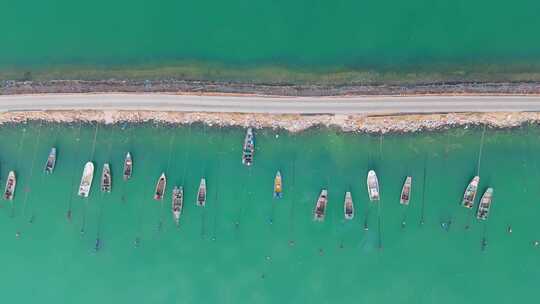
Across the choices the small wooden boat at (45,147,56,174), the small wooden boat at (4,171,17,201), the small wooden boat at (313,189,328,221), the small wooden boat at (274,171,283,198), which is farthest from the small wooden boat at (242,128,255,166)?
the small wooden boat at (4,171,17,201)

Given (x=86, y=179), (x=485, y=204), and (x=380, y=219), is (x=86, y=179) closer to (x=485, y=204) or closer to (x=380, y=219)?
(x=380, y=219)

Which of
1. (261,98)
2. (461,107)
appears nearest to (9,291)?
(261,98)

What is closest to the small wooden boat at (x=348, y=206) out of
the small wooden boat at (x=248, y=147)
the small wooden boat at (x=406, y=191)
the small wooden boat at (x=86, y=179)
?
the small wooden boat at (x=406, y=191)

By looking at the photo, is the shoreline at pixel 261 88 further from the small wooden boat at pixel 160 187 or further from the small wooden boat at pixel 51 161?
the small wooden boat at pixel 160 187

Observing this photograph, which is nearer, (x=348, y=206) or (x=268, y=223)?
(x=348, y=206)

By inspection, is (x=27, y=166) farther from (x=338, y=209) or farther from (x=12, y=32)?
(x=338, y=209)

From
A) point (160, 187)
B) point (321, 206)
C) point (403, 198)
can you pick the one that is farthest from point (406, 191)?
point (160, 187)

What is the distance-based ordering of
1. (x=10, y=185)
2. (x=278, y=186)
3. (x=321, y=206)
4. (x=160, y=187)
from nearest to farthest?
1. (x=321, y=206)
2. (x=278, y=186)
3. (x=160, y=187)
4. (x=10, y=185)
